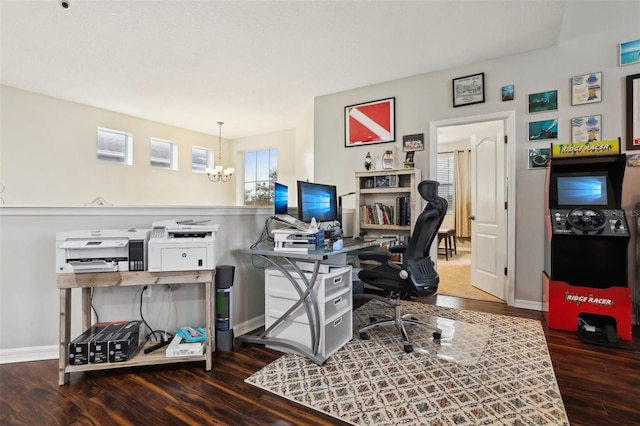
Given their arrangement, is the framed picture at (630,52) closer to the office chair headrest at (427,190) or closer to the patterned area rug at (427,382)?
the office chair headrest at (427,190)

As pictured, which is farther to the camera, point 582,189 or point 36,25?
point 36,25

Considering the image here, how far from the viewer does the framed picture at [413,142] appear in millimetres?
3797

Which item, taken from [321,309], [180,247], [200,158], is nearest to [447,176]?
[200,158]

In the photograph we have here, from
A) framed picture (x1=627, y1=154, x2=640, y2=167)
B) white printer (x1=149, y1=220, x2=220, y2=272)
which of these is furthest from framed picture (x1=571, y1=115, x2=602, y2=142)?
white printer (x1=149, y1=220, x2=220, y2=272)

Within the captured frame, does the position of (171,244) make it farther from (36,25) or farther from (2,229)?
(36,25)

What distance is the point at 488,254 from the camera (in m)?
3.74

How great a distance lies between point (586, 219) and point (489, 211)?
1262 millimetres

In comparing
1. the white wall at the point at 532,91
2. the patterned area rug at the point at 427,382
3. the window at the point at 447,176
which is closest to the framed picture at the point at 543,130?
the white wall at the point at 532,91

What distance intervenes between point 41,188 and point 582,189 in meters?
6.95

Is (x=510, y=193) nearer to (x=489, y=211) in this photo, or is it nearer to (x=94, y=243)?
(x=489, y=211)

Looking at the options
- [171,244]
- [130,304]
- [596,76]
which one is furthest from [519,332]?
[130,304]

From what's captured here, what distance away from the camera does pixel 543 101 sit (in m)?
3.13

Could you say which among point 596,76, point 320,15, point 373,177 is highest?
point 320,15

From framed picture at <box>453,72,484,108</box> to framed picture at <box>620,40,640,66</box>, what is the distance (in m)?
1.17
